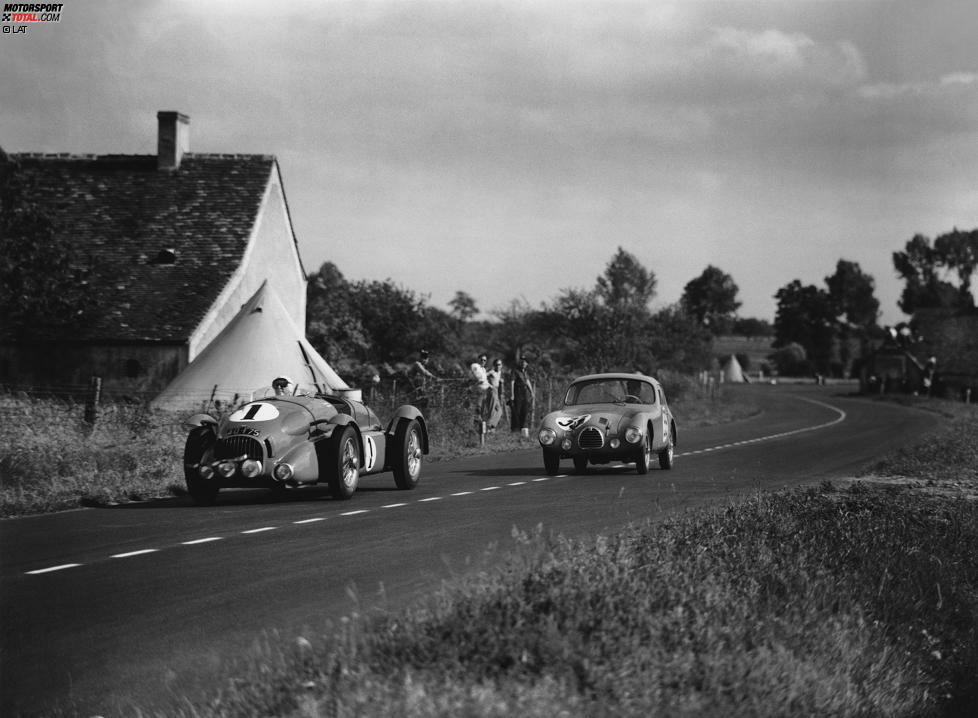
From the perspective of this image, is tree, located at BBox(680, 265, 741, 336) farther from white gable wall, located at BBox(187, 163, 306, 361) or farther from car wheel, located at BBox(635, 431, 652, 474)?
car wheel, located at BBox(635, 431, 652, 474)

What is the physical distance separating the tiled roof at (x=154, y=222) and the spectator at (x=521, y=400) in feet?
30.2

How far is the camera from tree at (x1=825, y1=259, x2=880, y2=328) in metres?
175

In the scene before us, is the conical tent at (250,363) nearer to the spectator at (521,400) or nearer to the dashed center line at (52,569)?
the spectator at (521,400)

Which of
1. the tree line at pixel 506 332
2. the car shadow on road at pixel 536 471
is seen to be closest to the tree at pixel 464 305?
the tree line at pixel 506 332

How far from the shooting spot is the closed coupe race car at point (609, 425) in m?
19.4

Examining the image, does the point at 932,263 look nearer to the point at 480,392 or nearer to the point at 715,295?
the point at 715,295

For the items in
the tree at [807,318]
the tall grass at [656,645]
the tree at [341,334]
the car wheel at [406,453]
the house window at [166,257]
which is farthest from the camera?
the tree at [807,318]

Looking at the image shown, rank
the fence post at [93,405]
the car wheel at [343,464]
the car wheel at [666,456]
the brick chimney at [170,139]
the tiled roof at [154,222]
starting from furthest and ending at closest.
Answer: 1. the brick chimney at [170,139]
2. the tiled roof at [154,222]
3. the fence post at [93,405]
4. the car wheel at [666,456]
5. the car wheel at [343,464]

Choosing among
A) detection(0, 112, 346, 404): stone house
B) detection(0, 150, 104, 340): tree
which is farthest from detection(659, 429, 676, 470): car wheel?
detection(0, 150, 104, 340): tree

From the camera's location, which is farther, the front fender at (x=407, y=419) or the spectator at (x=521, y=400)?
the spectator at (x=521, y=400)

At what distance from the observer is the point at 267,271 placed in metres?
38.8

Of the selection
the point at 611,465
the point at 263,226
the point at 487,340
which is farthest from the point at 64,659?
the point at 487,340

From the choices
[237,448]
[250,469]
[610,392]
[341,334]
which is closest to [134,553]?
[250,469]

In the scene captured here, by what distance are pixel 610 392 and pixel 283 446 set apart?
7540 millimetres
